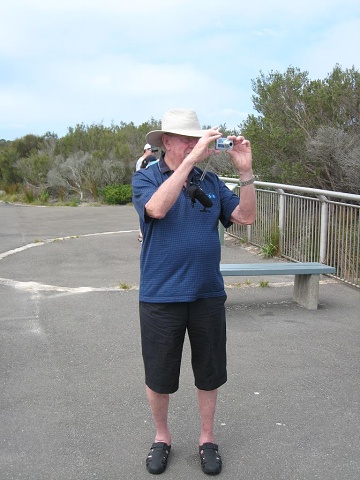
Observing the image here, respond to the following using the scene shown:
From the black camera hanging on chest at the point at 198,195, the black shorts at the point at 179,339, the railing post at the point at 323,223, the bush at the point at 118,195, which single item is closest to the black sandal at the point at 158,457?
→ the black shorts at the point at 179,339

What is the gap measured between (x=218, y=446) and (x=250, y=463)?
26cm

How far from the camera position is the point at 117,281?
8336 millimetres

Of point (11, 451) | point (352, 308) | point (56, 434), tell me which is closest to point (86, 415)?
point (56, 434)

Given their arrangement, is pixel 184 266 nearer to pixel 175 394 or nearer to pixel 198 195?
pixel 198 195

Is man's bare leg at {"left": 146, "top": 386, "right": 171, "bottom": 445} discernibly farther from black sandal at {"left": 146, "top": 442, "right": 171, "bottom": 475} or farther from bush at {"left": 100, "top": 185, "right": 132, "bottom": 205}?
bush at {"left": 100, "top": 185, "right": 132, "bottom": 205}

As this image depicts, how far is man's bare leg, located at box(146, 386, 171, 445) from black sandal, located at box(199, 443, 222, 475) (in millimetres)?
221

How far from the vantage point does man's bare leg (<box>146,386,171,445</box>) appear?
3.54 meters

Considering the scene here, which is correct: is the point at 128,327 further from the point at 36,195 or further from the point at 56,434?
the point at 36,195

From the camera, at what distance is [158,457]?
3.50 meters

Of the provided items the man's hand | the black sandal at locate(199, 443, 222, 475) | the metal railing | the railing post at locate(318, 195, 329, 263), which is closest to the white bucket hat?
the man's hand

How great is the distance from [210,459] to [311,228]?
5.75 metres

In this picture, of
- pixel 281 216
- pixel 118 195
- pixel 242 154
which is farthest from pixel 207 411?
pixel 118 195

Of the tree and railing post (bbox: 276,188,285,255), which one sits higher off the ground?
the tree

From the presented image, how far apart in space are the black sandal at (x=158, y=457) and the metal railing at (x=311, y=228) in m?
4.67
